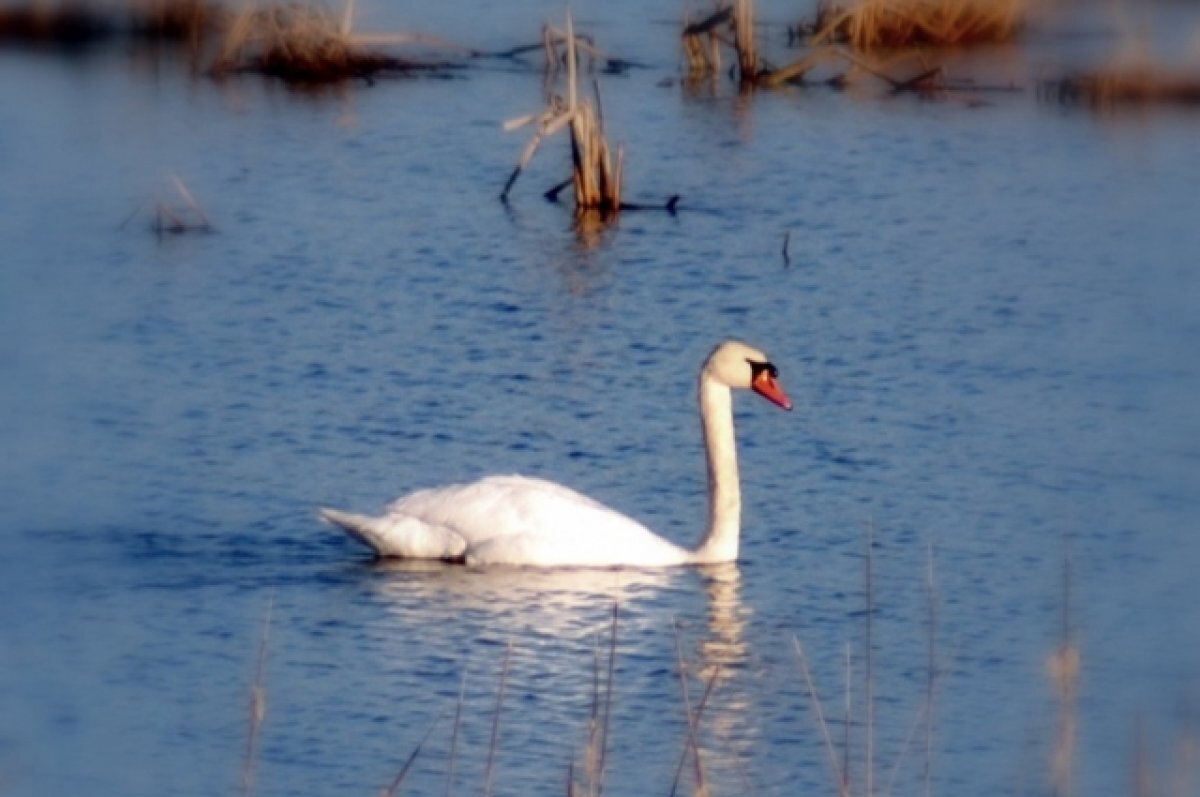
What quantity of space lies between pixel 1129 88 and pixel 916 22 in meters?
2.44

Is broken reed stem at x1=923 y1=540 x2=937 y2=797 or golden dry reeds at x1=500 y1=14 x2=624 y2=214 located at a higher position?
broken reed stem at x1=923 y1=540 x2=937 y2=797

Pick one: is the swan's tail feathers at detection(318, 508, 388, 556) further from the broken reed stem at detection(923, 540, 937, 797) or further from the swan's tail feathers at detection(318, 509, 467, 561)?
the broken reed stem at detection(923, 540, 937, 797)

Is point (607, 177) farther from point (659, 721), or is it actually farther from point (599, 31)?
point (659, 721)

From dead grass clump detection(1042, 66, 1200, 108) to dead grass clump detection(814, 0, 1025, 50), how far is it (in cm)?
143

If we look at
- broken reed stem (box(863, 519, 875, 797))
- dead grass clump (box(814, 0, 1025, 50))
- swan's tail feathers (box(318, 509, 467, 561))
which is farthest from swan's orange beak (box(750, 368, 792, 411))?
dead grass clump (box(814, 0, 1025, 50))

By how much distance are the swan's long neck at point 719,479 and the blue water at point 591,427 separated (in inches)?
5.6

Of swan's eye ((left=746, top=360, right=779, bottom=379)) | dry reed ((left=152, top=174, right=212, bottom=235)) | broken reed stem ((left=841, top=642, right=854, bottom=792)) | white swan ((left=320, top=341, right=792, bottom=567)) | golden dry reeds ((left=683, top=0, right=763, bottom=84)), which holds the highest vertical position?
broken reed stem ((left=841, top=642, right=854, bottom=792))

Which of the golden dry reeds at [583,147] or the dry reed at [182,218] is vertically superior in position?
the golden dry reeds at [583,147]

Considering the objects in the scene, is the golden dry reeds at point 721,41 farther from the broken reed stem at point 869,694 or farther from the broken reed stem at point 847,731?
the broken reed stem at point 847,731

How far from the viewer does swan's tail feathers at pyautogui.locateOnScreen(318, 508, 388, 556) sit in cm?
1081

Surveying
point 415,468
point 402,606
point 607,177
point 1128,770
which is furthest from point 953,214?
point 1128,770

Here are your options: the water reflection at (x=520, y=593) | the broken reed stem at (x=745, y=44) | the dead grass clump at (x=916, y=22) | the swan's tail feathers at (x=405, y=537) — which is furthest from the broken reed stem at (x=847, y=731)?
the dead grass clump at (x=916, y=22)

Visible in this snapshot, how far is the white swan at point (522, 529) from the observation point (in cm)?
1084

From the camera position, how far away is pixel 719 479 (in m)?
11.3
